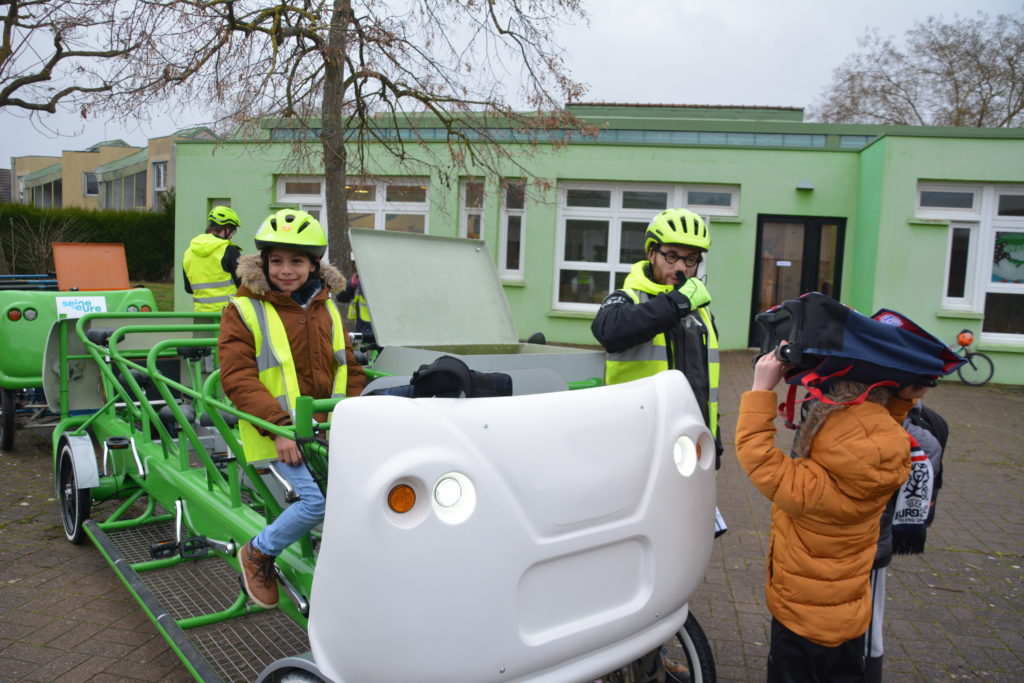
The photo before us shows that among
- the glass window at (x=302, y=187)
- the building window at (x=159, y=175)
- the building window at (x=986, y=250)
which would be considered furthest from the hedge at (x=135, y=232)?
the building window at (x=986, y=250)

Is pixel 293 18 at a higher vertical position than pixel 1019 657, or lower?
higher

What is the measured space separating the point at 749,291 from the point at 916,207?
2995 mm

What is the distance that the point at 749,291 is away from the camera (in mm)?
14375

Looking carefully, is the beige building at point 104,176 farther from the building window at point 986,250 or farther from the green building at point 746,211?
the building window at point 986,250

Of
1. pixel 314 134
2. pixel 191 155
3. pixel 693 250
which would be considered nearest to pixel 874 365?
pixel 693 250

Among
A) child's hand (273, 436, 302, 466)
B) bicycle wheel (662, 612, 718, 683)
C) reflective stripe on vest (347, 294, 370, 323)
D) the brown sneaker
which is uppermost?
reflective stripe on vest (347, 294, 370, 323)

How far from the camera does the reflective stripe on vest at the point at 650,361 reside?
3285 mm

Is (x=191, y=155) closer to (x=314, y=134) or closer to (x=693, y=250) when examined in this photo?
(x=314, y=134)

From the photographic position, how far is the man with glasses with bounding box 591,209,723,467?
124 inches

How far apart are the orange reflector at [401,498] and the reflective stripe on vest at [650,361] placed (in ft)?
5.40

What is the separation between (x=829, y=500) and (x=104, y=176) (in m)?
48.8

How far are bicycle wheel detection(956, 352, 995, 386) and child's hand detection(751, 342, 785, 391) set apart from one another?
12252 mm

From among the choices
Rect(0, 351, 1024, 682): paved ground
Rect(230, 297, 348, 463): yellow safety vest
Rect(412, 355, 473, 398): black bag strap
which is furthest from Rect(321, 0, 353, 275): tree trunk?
Rect(412, 355, 473, 398): black bag strap

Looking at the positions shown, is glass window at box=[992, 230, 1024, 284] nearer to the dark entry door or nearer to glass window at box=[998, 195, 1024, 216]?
glass window at box=[998, 195, 1024, 216]
